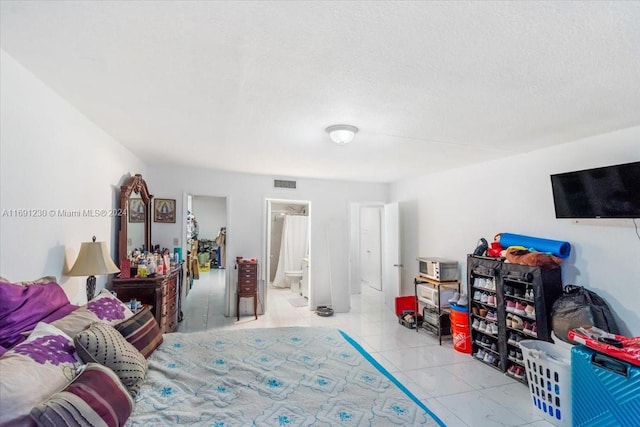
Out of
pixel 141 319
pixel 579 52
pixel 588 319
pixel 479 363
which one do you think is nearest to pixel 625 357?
pixel 588 319

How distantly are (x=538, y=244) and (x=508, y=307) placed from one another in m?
0.74

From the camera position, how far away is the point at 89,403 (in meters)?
1.16

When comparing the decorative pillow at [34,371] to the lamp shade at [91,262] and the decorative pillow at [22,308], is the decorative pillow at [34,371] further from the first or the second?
the lamp shade at [91,262]

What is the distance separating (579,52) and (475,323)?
3131 millimetres

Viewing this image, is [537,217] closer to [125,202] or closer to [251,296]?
[251,296]

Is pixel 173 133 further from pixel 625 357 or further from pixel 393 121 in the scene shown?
pixel 625 357

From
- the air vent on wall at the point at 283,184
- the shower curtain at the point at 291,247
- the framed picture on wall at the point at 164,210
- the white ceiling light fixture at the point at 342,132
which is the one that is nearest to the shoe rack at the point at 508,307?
the white ceiling light fixture at the point at 342,132

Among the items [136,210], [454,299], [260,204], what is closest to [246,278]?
[260,204]

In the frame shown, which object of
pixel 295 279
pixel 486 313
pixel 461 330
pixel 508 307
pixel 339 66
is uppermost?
pixel 339 66

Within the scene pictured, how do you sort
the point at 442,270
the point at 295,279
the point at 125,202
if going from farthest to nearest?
the point at 295,279 < the point at 442,270 < the point at 125,202

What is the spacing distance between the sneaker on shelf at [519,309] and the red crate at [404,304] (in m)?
1.78

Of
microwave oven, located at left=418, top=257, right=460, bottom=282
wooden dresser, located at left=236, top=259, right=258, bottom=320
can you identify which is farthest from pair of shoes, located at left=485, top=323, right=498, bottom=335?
wooden dresser, located at left=236, top=259, right=258, bottom=320

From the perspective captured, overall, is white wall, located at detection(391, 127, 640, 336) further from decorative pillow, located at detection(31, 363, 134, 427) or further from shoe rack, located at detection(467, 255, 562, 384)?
decorative pillow, located at detection(31, 363, 134, 427)

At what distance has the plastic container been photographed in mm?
3826
